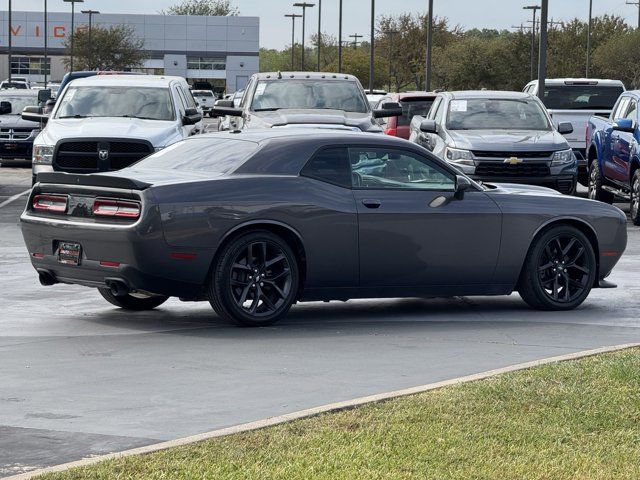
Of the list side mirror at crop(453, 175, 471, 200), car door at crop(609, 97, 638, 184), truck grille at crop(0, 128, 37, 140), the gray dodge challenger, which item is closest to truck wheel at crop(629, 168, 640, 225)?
car door at crop(609, 97, 638, 184)

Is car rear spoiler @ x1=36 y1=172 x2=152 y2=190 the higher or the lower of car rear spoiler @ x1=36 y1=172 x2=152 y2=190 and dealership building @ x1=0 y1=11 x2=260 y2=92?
the lower

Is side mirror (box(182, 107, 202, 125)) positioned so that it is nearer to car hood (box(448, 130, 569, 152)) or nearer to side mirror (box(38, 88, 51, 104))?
car hood (box(448, 130, 569, 152))

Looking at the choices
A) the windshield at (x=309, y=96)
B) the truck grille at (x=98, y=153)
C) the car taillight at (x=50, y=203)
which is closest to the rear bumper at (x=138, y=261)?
the car taillight at (x=50, y=203)

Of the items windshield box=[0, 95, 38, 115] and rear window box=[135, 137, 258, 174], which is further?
windshield box=[0, 95, 38, 115]

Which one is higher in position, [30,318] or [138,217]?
[138,217]

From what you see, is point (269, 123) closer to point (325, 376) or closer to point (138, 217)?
point (138, 217)

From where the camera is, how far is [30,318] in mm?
11555

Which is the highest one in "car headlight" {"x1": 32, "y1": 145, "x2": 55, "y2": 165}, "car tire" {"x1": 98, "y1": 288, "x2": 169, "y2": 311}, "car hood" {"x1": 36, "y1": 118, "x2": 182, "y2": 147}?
"car hood" {"x1": 36, "y1": 118, "x2": 182, "y2": 147}

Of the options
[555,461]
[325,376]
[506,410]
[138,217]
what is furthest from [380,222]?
[555,461]

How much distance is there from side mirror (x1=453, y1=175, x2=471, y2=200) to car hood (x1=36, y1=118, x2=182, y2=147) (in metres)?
9.28

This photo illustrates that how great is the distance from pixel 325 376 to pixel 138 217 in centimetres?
236

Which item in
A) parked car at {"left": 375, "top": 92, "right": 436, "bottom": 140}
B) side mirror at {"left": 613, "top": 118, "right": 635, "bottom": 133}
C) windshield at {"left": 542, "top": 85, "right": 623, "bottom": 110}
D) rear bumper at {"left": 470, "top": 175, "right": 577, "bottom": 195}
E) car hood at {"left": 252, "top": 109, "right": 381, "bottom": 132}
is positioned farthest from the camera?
parked car at {"left": 375, "top": 92, "right": 436, "bottom": 140}

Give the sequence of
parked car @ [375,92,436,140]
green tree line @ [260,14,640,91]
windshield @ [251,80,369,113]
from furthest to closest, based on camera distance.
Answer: green tree line @ [260,14,640,91]
parked car @ [375,92,436,140]
windshield @ [251,80,369,113]

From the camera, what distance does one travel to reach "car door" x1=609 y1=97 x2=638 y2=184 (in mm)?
22016
